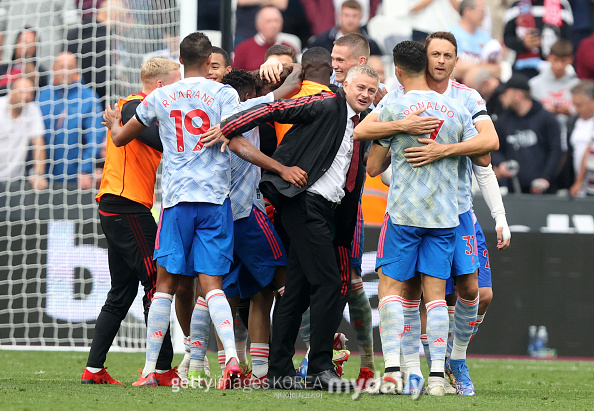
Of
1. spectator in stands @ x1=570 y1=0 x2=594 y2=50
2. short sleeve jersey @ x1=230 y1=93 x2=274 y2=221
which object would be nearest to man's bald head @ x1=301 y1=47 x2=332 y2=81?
short sleeve jersey @ x1=230 y1=93 x2=274 y2=221

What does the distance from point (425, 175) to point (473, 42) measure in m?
7.91

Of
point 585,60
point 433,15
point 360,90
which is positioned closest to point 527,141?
point 585,60

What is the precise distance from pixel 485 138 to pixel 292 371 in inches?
74.0

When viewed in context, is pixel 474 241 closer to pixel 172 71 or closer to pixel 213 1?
pixel 172 71

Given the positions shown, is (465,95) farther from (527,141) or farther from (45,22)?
(45,22)

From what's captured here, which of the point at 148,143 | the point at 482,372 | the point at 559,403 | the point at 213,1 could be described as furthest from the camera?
the point at 213,1

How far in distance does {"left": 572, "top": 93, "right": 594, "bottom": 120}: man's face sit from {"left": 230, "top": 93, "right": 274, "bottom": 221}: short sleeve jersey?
763 cm

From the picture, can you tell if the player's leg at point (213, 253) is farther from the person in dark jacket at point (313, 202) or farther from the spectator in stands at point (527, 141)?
the spectator in stands at point (527, 141)

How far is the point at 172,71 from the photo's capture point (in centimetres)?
606

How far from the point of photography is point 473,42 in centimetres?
1248

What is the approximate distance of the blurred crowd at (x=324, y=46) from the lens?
962cm

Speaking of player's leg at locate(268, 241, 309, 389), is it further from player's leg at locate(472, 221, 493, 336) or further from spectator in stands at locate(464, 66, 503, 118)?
spectator in stands at locate(464, 66, 503, 118)

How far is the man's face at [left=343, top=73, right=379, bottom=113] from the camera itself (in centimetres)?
532

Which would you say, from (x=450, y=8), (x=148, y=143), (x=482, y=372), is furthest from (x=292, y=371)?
(x=450, y=8)
